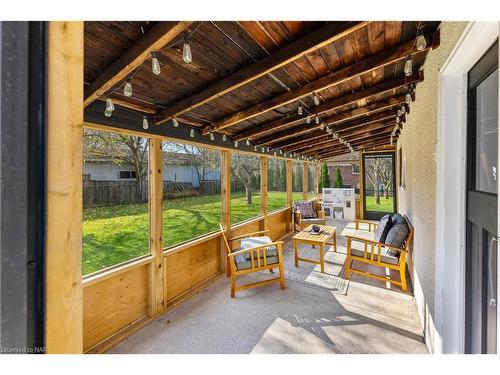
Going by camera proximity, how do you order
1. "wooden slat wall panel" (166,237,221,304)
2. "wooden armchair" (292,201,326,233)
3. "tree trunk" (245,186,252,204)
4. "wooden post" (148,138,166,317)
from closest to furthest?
"wooden post" (148,138,166,317), "wooden slat wall panel" (166,237,221,304), "tree trunk" (245,186,252,204), "wooden armchair" (292,201,326,233)

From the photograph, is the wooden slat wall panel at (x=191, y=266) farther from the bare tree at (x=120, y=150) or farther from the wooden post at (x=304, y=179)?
the wooden post at (x=304, y=179)

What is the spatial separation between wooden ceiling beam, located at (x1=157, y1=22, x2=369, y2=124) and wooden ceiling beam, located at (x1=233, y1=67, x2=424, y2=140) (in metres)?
1.50

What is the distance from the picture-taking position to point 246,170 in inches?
192

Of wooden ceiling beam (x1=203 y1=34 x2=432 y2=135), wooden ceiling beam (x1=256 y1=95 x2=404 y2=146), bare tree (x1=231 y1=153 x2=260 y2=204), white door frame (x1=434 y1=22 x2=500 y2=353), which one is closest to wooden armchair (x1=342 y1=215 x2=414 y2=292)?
white door frame (x1=434 y1=22 x2=500 y2=353)

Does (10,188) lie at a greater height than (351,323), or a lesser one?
greater

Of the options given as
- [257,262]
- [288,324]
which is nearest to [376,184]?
[257,262]

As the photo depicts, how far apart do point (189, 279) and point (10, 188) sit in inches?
123

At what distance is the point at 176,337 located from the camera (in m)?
2.33

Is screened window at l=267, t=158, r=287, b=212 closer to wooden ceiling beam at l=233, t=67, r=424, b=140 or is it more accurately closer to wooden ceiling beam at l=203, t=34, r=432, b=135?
wooden ceiling beam at l=233, t=67, r=424, b=140

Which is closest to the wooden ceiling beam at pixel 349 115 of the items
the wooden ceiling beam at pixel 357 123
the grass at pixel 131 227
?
the wooden ceiling beam at pixel 357 123

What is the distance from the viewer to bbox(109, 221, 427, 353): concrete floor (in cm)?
217
